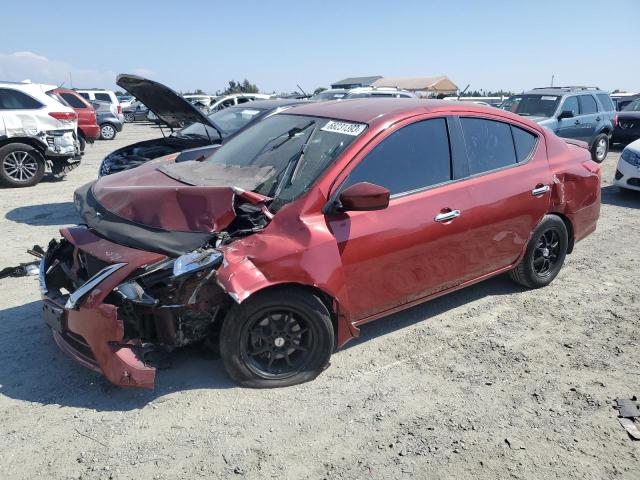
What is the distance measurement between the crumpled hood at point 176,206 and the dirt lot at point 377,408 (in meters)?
1.04

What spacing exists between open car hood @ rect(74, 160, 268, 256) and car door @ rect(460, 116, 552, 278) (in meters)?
1.75

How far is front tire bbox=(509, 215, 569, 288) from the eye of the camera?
463cm

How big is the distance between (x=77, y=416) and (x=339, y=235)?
1897 mm

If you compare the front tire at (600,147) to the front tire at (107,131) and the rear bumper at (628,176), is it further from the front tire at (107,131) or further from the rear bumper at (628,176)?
the front tire at (107,131)

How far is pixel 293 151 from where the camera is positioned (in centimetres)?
374

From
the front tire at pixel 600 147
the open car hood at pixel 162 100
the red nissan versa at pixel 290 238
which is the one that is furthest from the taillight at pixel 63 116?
the front tire at pixel 600 147

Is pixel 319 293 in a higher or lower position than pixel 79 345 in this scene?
higher

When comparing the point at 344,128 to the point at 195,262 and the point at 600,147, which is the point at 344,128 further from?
the point at 600,147

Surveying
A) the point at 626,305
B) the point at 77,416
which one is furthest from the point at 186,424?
the point at 626,305

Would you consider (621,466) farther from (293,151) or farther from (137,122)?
(137,122)

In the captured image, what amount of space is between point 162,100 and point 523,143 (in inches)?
170

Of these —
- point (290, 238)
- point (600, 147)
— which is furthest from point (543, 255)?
point (600, 147)

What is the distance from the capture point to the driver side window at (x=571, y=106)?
1177 centimetres

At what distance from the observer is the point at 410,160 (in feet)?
12.3
